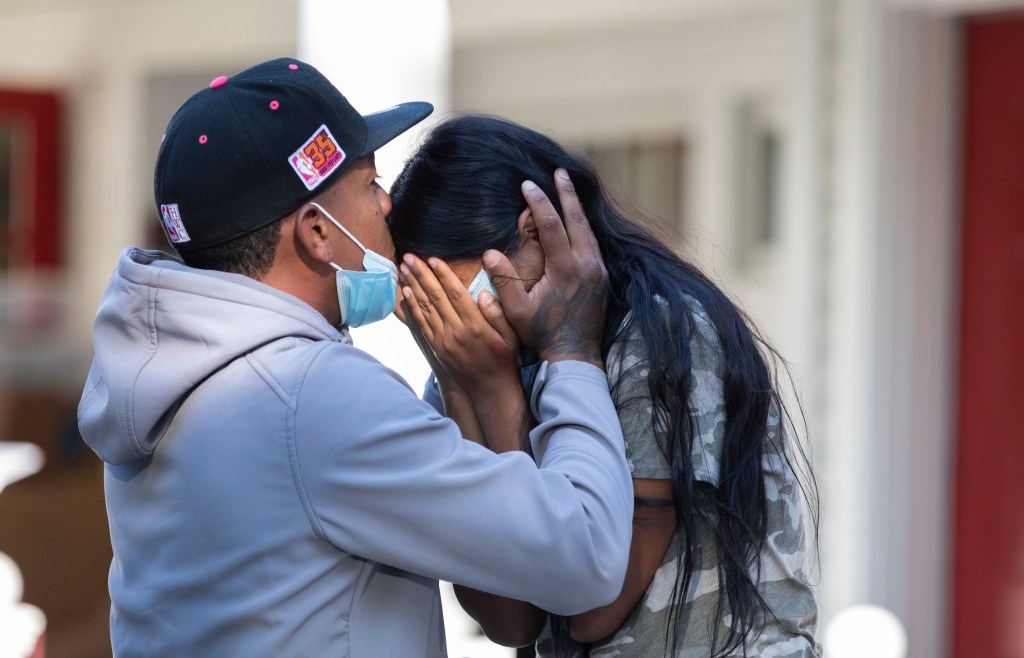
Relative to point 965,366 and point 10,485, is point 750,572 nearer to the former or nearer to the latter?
point 965,366

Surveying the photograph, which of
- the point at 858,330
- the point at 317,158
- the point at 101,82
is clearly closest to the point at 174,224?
the point at 317,158

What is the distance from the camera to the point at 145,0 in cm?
692

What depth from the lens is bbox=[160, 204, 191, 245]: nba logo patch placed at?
158 centimetres

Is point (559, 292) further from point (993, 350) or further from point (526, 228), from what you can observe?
point (993, 350)

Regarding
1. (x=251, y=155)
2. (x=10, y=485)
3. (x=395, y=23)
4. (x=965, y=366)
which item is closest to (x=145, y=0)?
(x=10, y=485)

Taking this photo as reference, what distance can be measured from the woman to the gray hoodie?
6.3 inches

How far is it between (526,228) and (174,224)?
0.55 meters

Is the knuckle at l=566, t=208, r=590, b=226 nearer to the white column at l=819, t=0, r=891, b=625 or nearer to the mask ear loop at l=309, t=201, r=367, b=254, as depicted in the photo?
the mask ear loop at l=309, t=201, r=367, b=254

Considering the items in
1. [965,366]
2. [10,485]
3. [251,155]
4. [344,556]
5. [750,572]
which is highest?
[251,155]

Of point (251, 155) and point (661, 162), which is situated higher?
point (251, 155)

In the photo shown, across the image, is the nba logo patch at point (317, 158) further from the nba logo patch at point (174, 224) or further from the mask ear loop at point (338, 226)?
the nba logo patch at point (174, 224)

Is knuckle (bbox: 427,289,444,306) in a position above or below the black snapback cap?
below

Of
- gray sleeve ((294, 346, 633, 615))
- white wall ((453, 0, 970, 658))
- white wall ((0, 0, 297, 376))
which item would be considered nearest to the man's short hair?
gray sleeve ((294, 346, 633, 615))

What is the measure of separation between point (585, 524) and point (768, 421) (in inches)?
17.7
